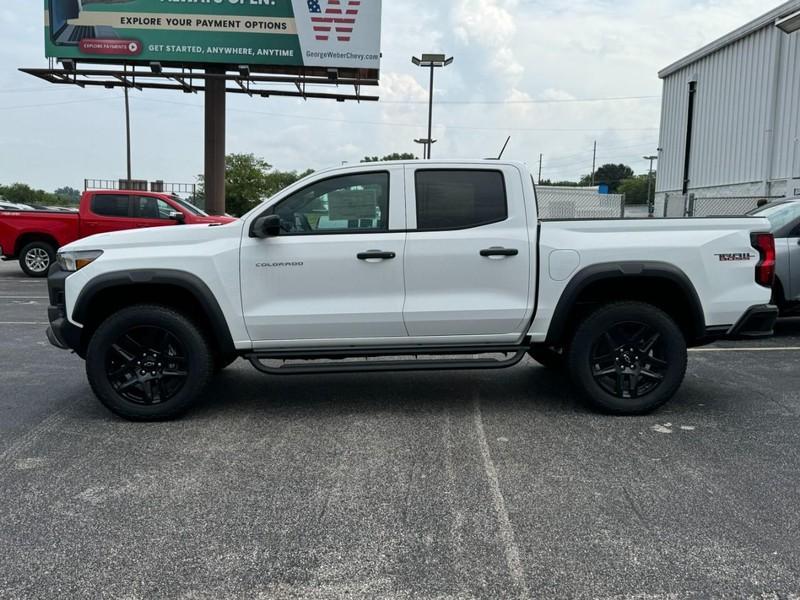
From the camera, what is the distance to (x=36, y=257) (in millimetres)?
15039

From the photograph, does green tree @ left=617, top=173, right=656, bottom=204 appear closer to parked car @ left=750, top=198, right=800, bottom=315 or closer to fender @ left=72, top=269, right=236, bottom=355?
parked car @ left=750, top=198, right=800, bottom=315

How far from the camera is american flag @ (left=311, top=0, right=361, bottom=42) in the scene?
23.9 m

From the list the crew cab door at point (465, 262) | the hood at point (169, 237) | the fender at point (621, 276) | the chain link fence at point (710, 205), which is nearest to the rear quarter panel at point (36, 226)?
the hood at point (169, 237)

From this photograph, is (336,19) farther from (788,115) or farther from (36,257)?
(788,115)

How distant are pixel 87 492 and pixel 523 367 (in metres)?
4.37

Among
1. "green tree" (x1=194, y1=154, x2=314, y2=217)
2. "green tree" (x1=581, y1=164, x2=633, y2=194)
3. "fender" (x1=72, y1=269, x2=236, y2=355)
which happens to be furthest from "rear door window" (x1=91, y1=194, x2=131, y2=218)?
"green tree" (x1=581, y1=164, x2=633, y2=194)

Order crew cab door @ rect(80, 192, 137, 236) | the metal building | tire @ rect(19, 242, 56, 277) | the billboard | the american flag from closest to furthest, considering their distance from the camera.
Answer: crew cab door @ rect(80, 192, 137, 236)
tire @ rect(19, 242, 56, 277)
the metal building
the billboard
the american flag

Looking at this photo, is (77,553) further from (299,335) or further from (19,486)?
(299,335)

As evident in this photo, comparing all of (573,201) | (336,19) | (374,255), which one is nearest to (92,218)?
(374,255)

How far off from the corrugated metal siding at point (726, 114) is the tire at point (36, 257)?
18339mm

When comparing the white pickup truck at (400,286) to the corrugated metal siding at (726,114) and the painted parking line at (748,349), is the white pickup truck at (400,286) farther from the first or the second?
the corrugated metal siding at (726,114)

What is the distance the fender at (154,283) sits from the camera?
4.90 m

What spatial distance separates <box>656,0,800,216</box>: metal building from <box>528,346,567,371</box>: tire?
12.4m

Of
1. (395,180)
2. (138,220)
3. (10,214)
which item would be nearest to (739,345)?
(395,180)
